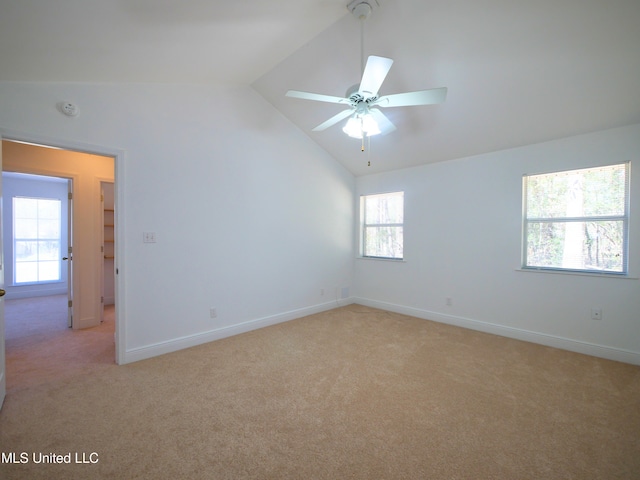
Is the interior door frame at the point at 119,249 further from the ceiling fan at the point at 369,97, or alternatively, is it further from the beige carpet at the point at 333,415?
the ceiling fan at the point at 369,97

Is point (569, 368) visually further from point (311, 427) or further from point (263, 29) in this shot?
point (263, 29)

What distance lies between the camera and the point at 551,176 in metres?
3.24

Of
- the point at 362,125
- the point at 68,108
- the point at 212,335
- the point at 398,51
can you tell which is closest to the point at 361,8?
the point at 398,51

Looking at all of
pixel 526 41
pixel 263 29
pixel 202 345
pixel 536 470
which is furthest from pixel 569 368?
pixel 263 29

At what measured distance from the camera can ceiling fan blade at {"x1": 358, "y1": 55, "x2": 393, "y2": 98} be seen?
1724mm

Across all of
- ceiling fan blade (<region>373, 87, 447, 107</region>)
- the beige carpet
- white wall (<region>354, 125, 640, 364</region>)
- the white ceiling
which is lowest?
the beige carpet

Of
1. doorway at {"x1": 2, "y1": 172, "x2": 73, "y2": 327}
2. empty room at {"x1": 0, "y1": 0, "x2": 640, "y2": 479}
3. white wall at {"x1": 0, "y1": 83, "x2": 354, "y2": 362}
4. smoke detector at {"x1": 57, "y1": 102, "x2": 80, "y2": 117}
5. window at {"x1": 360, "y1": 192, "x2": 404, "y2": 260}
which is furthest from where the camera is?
doorway at {"x1": 2, "y1": 172, "x2": 73, "y2": 327}

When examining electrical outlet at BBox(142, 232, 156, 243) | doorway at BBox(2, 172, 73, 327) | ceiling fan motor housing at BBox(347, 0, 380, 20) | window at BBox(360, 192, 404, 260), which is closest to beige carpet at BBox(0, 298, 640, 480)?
electrical outlet at BBox(142, 232, 156, 243)

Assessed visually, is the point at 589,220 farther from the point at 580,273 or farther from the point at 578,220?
the point at 580,273

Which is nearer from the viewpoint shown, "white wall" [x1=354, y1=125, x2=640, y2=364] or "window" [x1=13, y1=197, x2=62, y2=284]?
"white wall" [x1=354, y1=125, x2=640, y2=364]

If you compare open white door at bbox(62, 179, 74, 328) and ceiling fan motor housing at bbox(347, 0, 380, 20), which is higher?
ceiling fan motor housing at bbox(347, 0, 380, 20)

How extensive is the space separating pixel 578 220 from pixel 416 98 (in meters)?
2.54

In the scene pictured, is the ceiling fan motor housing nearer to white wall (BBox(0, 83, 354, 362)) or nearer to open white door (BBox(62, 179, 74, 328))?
white wall (BBox(0, 83, 354, 362))

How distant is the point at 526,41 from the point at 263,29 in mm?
2133
